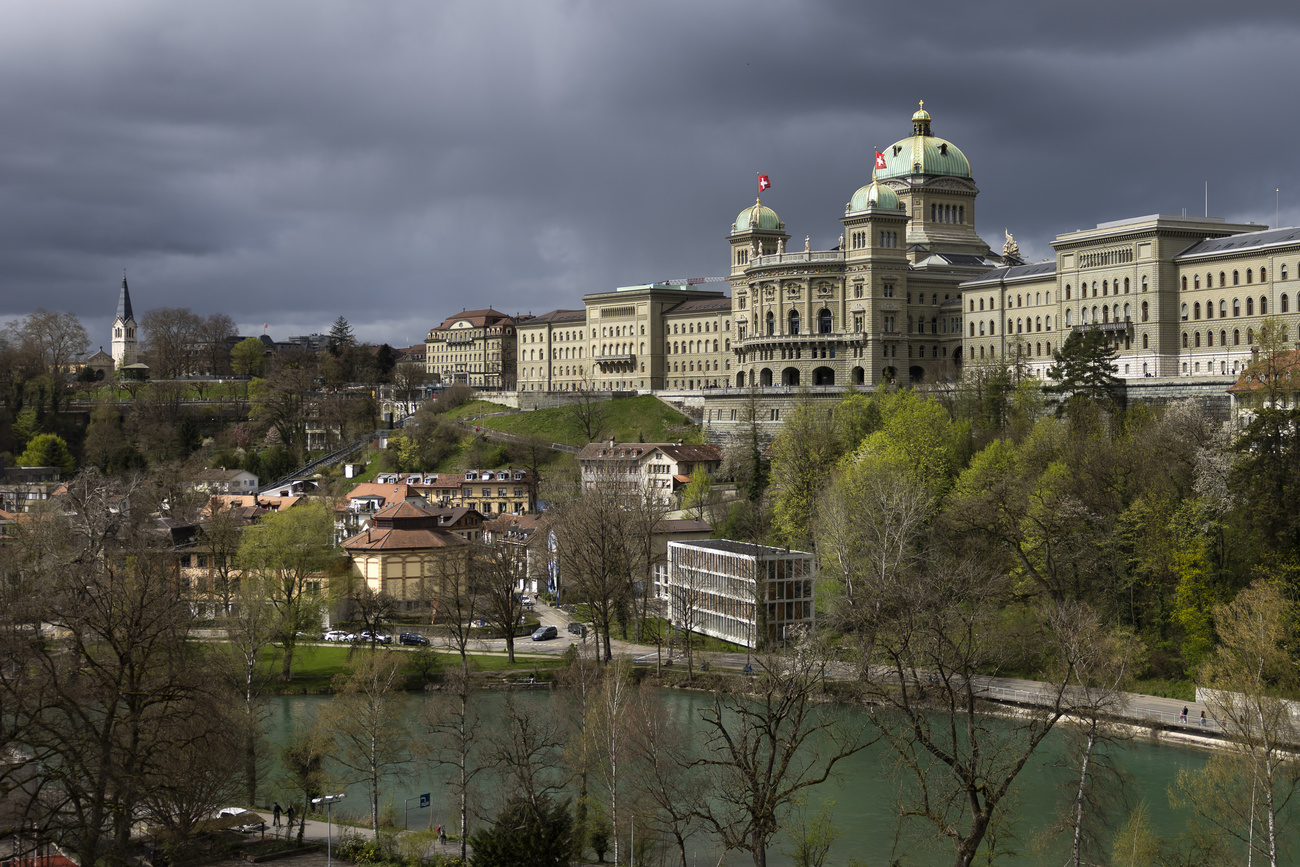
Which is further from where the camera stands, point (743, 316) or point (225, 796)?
point (743, 316)

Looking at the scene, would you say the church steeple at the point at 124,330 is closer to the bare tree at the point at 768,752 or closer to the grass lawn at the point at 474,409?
the grass lawn at the point at 474,409

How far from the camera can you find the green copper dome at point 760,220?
402 feet

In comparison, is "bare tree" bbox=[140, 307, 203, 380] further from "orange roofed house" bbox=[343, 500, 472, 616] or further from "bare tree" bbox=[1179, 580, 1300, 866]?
"bare tree" bbox=[1179, 580, 1300, 866]

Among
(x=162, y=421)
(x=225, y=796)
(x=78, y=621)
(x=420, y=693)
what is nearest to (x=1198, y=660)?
(x=420, y=693)

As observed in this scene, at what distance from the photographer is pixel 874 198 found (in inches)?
3971

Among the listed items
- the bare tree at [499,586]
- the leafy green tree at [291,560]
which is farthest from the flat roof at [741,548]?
the leafy green tree at [291,560]

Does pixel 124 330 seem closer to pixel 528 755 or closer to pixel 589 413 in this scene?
pixel 589 413

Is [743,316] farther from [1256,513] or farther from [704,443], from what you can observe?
[1256,513]

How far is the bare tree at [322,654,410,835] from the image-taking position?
119 feet

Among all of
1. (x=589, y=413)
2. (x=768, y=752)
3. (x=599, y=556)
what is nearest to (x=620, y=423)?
(x=589, y=413)

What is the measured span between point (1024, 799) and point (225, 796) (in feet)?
73.5

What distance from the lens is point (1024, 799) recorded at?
37.8m

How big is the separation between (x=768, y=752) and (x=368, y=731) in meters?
11.5

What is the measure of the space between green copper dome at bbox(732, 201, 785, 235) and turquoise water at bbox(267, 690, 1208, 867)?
82.8 meters
